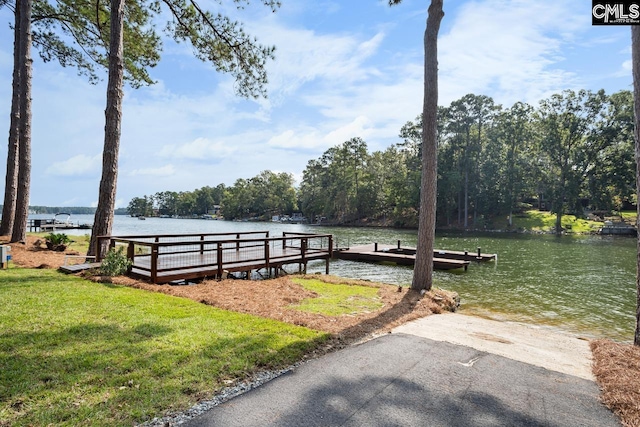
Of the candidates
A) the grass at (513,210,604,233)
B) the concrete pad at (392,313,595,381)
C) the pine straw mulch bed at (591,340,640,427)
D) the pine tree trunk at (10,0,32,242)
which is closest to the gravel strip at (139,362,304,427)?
the concrete pad at (392,313,595,381)

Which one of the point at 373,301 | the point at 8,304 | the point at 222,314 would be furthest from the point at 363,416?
the point at 8,304

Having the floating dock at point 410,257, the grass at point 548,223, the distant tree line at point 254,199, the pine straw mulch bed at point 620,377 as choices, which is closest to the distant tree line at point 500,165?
the grass at point 548,223

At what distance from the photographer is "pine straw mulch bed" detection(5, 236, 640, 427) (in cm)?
357

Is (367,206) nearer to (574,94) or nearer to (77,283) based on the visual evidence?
(574,94)

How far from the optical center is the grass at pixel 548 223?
41066 millimetres

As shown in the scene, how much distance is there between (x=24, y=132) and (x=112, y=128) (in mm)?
6372

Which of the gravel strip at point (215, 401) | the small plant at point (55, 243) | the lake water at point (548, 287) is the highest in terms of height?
the small plant at point (55, 243)

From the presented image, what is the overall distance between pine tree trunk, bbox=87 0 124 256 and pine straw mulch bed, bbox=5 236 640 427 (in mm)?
1700

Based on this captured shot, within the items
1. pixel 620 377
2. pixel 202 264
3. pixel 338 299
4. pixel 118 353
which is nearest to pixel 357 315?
pixel 338 299

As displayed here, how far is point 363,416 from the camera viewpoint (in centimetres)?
286

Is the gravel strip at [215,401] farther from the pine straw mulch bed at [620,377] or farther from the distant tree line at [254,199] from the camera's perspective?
the distant tree line at [254,199]

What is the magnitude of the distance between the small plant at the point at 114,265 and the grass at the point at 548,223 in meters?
45.1
